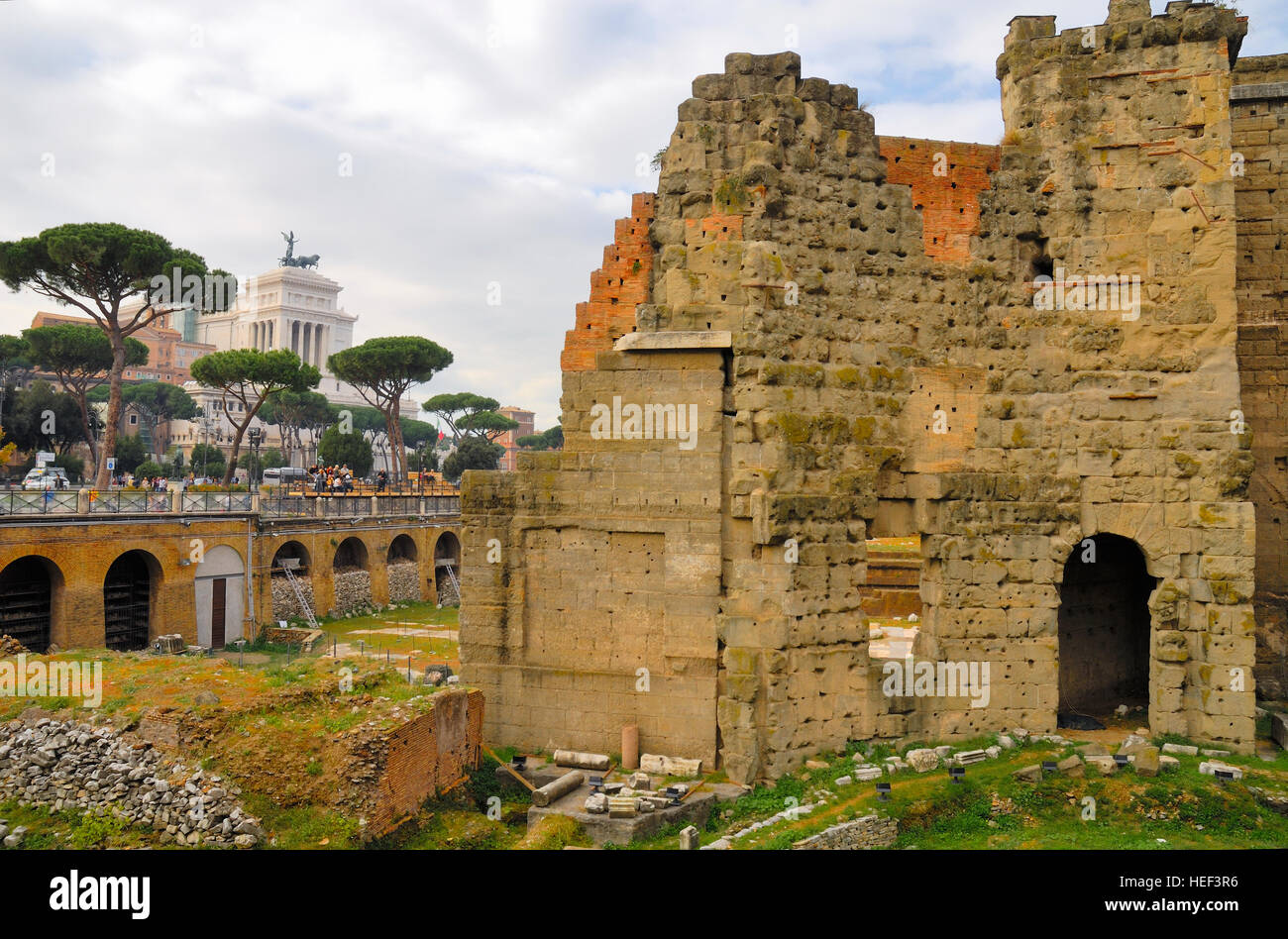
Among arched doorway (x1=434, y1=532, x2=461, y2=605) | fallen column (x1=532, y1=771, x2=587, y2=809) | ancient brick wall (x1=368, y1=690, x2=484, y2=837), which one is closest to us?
ancient brick wall (x1=368, y1=690, x2=484, y2=837)

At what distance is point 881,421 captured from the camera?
547 inches

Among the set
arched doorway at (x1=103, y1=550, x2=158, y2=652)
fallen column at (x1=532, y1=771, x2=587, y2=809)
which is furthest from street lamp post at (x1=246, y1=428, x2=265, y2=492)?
fallen column at (x1=532, y1=771, x2=587, y2=809)

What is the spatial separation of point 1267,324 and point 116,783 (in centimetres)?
2048

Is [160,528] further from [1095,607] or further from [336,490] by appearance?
[1095,607]

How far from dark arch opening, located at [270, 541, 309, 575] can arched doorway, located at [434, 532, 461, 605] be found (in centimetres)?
804

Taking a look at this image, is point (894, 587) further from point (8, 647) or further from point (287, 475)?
point (287, 475)

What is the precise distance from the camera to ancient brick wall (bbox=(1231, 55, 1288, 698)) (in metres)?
16.5

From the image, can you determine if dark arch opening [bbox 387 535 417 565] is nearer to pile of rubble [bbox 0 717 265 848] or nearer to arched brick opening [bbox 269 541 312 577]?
arched brick opening [bbox 269 541 312 577]

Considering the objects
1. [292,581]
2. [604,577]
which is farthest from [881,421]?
[292,581]

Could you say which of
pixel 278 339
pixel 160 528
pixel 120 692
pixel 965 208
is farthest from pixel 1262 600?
pixel 278 339

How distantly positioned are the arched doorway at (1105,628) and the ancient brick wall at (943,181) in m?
6.00

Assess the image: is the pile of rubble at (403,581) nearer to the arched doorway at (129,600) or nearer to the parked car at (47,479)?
the arched doorway at (129,600)

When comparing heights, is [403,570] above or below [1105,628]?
below
